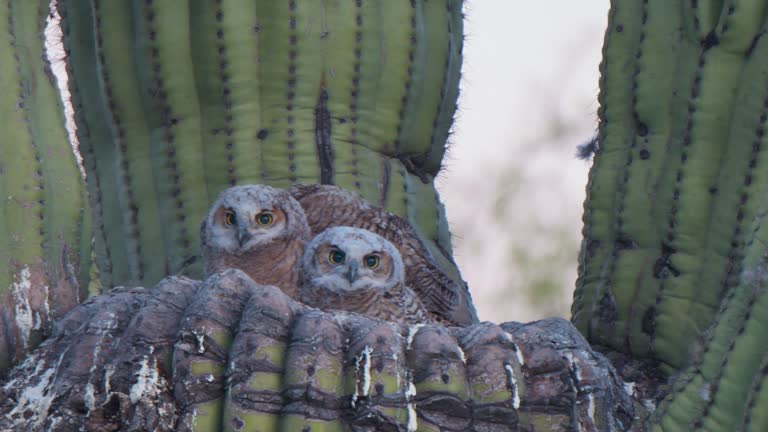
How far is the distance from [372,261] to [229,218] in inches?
21.1

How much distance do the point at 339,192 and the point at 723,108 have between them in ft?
5.18

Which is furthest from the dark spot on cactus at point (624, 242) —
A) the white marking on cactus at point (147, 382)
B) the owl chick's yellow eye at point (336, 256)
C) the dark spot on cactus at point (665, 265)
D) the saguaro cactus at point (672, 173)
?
the white marking on cactus at point (147, 382)

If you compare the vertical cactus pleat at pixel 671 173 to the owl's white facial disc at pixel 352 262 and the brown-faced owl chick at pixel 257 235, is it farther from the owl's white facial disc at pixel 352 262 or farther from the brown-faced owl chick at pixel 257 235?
the brown-faced owl chick at pixel 257 235

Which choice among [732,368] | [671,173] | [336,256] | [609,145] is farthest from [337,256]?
[732,368]

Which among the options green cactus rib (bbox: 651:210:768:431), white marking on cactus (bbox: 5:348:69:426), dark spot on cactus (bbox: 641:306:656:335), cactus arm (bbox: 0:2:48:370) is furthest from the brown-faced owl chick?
green cactus rib (bbox: 651:210:768:431)

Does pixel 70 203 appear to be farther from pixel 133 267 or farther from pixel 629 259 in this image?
pixel 629 259

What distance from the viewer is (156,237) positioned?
4461mm

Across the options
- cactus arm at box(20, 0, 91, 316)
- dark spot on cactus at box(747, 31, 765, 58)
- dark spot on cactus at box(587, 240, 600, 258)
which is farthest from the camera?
dark spot on cactus at box(587, 240, 600, 258)

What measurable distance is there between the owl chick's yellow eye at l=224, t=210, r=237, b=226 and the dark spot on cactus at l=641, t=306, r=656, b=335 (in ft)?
4.97

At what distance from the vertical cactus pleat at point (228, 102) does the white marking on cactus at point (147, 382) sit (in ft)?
5.80

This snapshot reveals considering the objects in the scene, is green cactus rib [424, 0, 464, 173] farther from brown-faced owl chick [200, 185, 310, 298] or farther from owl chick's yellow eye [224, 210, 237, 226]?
owl chick's yellow eye [224, 210, 237, 226]

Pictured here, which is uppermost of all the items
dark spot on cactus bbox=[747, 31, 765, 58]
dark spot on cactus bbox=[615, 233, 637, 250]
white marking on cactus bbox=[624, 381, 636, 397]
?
dark spot on cactus bbox=[747, 31, 765, 58]

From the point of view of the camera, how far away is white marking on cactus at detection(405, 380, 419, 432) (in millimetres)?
2592

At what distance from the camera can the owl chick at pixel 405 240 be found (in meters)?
4.73
